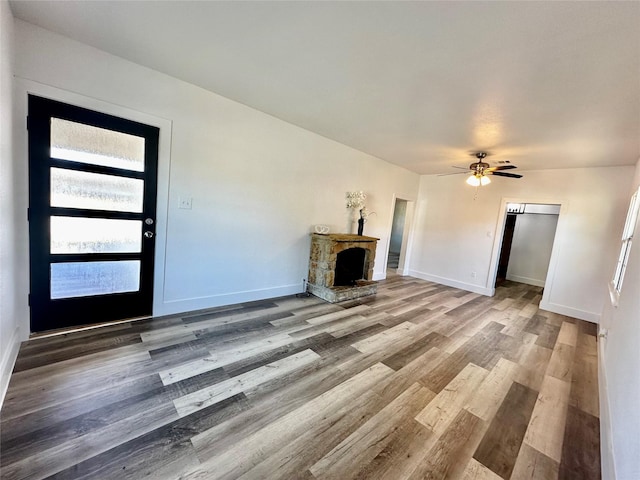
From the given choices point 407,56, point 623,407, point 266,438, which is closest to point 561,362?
point 623,407

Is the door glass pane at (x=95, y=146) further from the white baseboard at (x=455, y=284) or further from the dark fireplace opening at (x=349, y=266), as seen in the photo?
the white baseboard at (x=455, y=284)

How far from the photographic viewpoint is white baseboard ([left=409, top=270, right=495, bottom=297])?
525 cm

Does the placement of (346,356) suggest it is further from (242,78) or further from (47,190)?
(47,190)

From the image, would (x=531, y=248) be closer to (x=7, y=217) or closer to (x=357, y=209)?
(x=357, y=209)

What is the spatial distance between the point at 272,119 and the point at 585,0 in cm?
298

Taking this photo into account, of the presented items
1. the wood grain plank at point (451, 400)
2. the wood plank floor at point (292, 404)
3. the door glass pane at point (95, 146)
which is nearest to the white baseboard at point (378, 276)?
the wood plank floor at point (292, 404)

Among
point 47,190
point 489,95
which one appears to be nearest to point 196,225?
point 47,190

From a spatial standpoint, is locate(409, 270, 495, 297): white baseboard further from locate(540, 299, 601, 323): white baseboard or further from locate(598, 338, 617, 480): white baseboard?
locate(598, 338, 617, 480): white baseboard

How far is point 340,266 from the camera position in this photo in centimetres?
440

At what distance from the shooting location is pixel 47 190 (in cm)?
222

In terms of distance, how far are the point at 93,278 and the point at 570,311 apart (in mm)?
6884

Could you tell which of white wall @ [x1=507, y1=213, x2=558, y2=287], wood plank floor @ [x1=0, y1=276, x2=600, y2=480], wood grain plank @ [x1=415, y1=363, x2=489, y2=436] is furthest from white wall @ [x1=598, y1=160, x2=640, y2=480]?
white wall @ [x1=507, y1=213, x2=558, y2=287]

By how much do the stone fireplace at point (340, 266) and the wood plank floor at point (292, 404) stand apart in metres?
0.97

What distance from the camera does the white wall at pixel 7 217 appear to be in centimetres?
169
